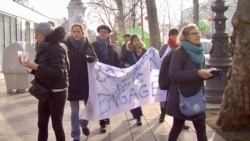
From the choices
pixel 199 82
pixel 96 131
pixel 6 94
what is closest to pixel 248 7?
pixel 199 82

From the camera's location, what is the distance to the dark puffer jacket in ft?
16.3

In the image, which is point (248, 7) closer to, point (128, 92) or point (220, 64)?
point (128, 92)

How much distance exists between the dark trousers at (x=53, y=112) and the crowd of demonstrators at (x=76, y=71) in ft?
3.44

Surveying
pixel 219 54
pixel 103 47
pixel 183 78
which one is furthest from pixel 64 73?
pixel 219 54

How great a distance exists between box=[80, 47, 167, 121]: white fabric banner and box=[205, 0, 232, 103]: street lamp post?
11.0ft

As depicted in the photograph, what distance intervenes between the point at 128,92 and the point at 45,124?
99.8 inches

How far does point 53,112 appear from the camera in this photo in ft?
16.8

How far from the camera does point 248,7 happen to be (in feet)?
23.8

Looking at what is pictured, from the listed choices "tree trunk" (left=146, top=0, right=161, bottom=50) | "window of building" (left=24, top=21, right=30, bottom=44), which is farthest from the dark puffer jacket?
"window of building" (left=24, top=21, right=30, bottom=44)

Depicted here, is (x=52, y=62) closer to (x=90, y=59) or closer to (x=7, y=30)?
(x=90, y=59)

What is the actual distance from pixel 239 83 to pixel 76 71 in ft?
9.39

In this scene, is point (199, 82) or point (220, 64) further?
point (220, 64)

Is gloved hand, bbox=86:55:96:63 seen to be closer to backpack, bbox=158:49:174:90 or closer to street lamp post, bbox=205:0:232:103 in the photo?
backpack, bbox=158:49:174:90

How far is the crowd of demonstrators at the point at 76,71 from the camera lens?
249 inches
